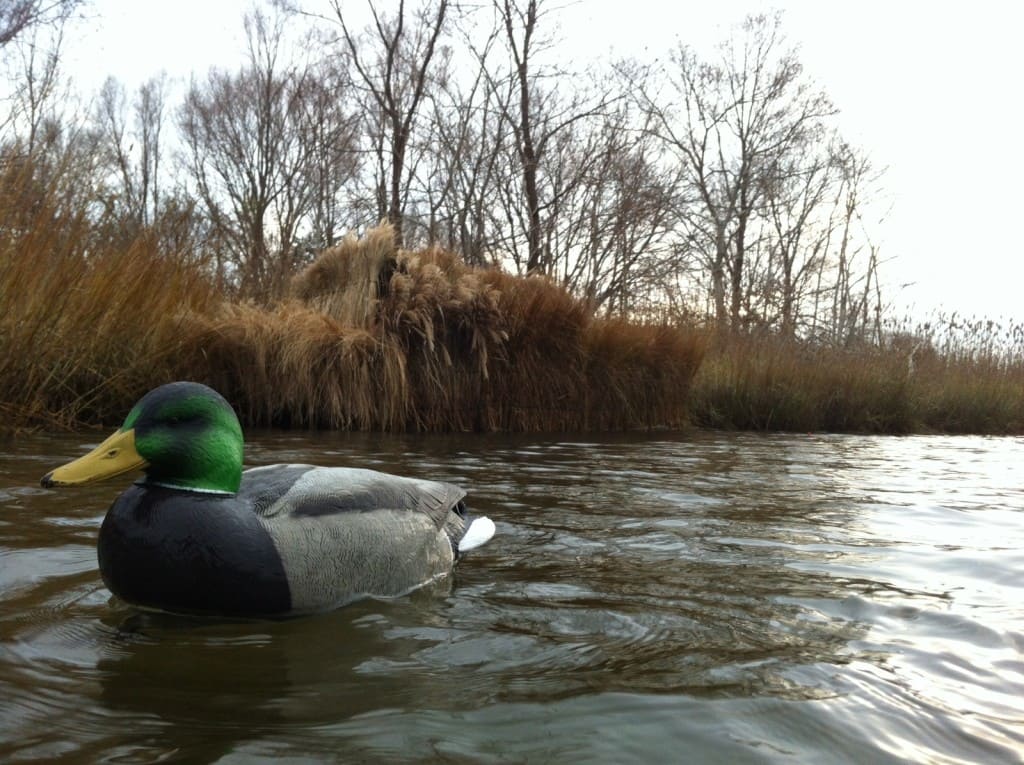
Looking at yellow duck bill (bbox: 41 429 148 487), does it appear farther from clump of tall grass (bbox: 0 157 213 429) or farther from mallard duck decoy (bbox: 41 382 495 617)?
clump of tall grass (bbox: 0 157 213 429)

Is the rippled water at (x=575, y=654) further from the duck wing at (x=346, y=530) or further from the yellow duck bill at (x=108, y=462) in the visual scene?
the yellow duck bill at (x=108, y=462)

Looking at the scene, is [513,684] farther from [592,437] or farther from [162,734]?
[592,437]

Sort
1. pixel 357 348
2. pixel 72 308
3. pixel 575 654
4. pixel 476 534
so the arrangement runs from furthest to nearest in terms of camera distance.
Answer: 1. pixel 357 348
2. pixel 72 308
3. pixel 476 534
4. pixel 575 654

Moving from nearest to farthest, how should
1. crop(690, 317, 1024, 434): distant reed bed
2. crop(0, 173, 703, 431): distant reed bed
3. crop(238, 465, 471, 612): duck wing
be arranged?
crop(238, 465, 471, 612): duck wing
crop(0, 173, 703, 431): distant reed bed
crop(690, 317, 1024, 434): distant reed bed

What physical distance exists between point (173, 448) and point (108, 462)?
176 mm

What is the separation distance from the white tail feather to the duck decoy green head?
3.31ft

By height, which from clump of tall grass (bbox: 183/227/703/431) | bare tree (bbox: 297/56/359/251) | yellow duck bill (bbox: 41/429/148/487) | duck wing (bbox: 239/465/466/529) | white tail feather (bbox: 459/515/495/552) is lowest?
white tail feather (bbox: 459/515/495/552)

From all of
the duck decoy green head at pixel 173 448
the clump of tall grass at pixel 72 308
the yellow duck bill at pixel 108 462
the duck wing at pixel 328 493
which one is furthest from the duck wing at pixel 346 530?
the clump of tall grass at pixel 72 308

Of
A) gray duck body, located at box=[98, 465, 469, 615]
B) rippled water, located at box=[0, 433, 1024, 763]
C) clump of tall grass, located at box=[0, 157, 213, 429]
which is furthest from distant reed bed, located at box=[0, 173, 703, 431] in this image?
gray duck body, located at box=[98, 465, 469, 615]

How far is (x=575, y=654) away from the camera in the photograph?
2.24 m

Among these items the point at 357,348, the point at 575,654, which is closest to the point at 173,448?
the point at 575,654

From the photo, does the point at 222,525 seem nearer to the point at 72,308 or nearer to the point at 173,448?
the point at 173,448

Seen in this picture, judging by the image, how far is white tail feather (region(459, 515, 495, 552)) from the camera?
10.7ft

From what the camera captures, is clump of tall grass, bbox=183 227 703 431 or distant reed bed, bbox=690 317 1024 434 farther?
distant reed bed, bbox=690 317 1024 434
